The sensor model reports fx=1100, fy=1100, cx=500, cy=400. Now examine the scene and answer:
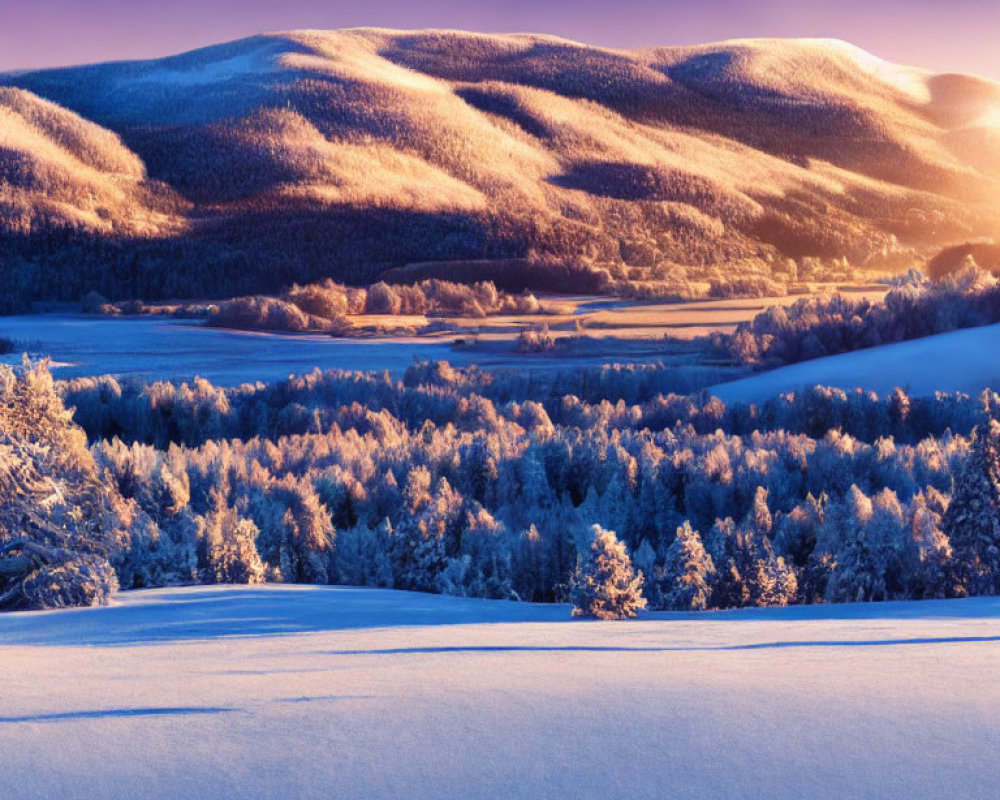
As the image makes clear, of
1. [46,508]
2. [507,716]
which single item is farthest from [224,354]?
[507,716]

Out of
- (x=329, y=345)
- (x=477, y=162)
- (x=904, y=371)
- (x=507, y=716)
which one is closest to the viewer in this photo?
(x=507, y=716)

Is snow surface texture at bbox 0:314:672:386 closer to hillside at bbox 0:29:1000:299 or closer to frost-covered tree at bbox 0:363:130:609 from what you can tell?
hillside at bbox 0:29:1000:299

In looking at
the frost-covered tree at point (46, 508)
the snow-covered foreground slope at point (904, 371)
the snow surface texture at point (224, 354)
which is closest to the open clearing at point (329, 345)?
the snow surface texture at point (224, 354)

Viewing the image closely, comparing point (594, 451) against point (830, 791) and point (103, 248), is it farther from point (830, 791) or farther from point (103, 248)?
point (103, 248)

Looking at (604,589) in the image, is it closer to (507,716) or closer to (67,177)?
(507,716)

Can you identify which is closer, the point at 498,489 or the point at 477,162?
the point at 498,489

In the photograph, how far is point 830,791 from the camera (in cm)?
227

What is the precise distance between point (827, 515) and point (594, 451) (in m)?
4.50

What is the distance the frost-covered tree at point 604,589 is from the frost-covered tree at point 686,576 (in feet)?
6.60

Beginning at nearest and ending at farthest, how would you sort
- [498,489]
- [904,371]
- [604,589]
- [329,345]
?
[604,589] < [498,489] < [904,371] < [329,345]

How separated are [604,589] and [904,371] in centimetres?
1493

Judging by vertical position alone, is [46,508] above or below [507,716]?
below

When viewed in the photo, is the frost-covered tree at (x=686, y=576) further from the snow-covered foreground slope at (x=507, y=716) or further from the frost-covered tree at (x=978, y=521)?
the snow-covered foreground slope at (x=507, y=716)

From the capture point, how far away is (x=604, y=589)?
6535 millimetres
